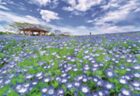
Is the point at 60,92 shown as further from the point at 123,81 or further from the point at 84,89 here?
the point at 123,81

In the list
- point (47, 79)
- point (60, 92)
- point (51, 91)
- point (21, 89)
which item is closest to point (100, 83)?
point (60, 92)

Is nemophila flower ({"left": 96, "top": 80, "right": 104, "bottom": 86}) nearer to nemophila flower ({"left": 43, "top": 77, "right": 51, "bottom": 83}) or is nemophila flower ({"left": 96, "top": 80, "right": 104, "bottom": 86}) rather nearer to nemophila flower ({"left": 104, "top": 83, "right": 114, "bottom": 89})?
nemophila flower ({"left": 104, "top": 83, "right": 114, "bottom": 89})

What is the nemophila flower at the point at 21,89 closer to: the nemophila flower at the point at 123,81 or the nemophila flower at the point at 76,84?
the nemophila flower at the point at 76,84

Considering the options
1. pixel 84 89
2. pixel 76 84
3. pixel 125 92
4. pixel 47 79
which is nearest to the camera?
pixel 125 92

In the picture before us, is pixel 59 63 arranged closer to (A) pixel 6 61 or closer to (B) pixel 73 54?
(B) pixel 73 54

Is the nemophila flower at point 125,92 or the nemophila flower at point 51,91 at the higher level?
the nemophila flower at point 125,92

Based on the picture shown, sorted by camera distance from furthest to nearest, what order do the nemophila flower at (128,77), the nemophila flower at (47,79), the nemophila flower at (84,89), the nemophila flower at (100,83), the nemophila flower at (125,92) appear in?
1. the nemophila flower at (47,79)
2. the nemophila flower at (128,77)
3. the nemophila flower at (100,83)
4. the nemophila flower at (84,89)
5. the nemophila flower at (125,92)

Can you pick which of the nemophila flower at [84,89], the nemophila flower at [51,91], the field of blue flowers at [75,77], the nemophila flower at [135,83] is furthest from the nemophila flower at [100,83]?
the nemophila flower at [51,91]

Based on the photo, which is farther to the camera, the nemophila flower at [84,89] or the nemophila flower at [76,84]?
the nemophila flower at [76,84]

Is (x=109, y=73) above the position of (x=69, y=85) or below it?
above

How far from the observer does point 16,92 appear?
2865 millimetres

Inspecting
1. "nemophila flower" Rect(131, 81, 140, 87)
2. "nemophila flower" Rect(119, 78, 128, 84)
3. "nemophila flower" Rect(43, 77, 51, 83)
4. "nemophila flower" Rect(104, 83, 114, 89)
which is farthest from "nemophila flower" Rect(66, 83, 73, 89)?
"nemophila flower" Rect(131, 81, 140, 87)

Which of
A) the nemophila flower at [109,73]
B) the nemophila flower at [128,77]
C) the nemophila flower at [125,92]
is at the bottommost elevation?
the nemophila flower at [125,92]

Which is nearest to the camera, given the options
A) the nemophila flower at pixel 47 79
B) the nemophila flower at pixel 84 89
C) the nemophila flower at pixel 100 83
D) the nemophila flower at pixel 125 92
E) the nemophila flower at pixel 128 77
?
the nemophila flower at pixel 125 92
